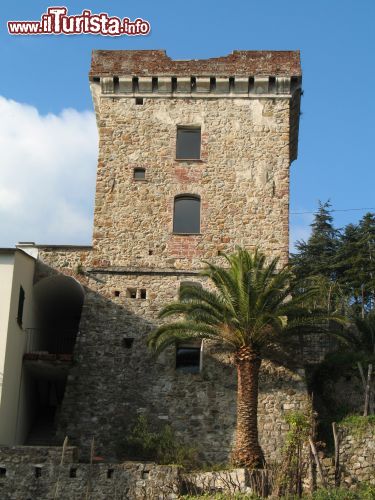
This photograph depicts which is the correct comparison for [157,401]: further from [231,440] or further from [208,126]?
[208,126]

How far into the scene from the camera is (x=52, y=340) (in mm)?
34406

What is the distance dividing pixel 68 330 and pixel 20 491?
38.3 feet

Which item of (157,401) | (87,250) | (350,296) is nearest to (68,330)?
(87,250)

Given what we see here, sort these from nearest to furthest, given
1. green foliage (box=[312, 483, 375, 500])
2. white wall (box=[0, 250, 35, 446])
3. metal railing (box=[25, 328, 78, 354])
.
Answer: green foliage (box=[312, 483, 375, 500]) < white wall (box=[0, 250, 35, 446]) < metal railing (box=[25, 328, 78, 354])

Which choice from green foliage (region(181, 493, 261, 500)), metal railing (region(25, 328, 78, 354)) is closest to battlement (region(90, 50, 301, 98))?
metal railing (region(25, 328, 78, 354))

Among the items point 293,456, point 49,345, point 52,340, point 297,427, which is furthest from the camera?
point 52,340

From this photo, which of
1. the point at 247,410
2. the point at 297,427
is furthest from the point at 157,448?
the point at 297,427

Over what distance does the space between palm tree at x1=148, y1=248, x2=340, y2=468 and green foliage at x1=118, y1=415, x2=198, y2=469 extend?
1985mm

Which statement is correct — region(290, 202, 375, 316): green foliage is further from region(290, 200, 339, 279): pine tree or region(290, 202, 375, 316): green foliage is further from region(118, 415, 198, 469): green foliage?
region(118, 415, 198, 469): green foliage

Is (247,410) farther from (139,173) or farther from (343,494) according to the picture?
(139,173)

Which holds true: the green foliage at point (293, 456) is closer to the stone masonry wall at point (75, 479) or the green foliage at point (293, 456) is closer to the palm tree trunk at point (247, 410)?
the palm tree trunk at point (247, 410)

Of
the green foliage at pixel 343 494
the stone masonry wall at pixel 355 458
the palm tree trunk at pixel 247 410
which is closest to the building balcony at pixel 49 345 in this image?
the palm tree trunk at pixel 247 410

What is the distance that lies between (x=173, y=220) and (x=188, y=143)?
3466 mm

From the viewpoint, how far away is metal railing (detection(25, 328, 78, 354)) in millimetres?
31109
